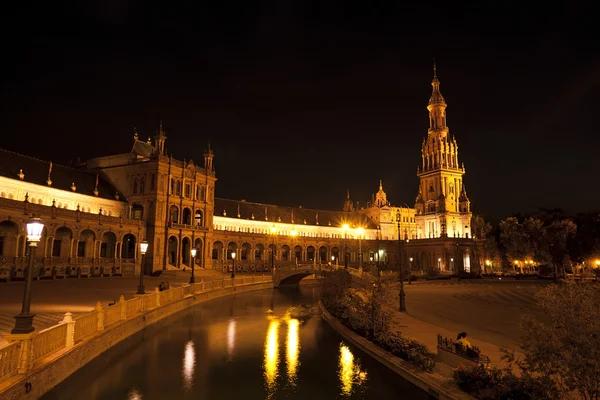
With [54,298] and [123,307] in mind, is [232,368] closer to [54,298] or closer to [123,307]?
[123,307]

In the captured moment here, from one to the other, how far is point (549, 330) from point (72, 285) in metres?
39.9

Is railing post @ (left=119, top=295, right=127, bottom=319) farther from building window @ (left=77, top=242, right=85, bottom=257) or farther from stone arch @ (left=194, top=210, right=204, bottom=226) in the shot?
stone arch @ (left=194, top=210, right=204, bottom=226)

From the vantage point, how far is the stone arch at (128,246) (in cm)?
6266

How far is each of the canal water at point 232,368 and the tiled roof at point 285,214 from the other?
6495 cm

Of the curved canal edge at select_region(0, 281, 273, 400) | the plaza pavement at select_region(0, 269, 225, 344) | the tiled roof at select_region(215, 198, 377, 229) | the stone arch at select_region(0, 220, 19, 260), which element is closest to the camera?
the curved canal edge at select_region(0, 281, 273, 400)

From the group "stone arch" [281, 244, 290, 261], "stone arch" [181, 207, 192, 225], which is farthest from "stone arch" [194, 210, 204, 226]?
"stone arch" [281, 244, 290, 261]

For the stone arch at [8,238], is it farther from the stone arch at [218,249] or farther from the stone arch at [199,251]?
the stone arch at [218,249]

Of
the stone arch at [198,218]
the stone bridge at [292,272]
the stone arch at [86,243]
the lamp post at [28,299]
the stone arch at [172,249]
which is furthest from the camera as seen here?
the stone arch at [198,218]

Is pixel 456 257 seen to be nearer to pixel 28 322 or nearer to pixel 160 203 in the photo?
pixel 160 203

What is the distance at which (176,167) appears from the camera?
69.5 meters

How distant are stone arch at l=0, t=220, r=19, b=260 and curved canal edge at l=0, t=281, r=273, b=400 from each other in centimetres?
2780

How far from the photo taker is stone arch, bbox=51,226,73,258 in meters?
52.0

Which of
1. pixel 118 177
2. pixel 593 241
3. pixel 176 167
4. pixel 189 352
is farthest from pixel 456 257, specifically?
pixel 189 352

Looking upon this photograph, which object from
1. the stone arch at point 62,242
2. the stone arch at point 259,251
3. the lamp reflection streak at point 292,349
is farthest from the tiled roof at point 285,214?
the lamp reflection streak at point 292,349
